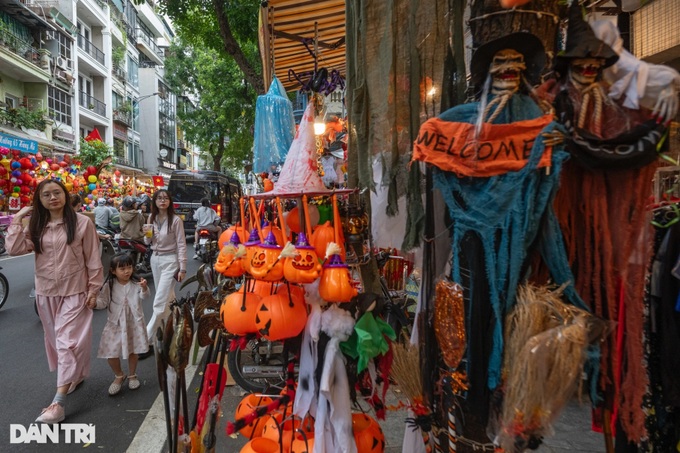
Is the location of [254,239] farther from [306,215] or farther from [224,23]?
[224,23]

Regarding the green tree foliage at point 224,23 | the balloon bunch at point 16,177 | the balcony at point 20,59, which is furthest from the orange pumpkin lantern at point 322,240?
the balcony at point 20,59

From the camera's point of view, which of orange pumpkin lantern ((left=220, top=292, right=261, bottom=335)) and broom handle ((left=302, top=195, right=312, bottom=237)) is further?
broom handle ((left=302, top=195, right=312, bottom=237))

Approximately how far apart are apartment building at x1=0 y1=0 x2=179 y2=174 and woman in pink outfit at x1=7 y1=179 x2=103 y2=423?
8.43m

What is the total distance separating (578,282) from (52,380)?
4652mm

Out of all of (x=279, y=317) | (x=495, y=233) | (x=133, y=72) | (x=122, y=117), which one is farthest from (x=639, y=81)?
(x=133, y=72)

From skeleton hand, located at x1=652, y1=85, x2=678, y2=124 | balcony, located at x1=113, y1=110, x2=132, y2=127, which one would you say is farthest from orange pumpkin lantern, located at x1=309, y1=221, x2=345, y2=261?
balcony, located at x1=113, y1=110, x2=132, y2=127

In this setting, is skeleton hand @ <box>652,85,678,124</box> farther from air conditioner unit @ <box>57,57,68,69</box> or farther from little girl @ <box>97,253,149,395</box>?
air conditioner unit @ <box>57,57,68,69</box>

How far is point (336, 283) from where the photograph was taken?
1.90 meters

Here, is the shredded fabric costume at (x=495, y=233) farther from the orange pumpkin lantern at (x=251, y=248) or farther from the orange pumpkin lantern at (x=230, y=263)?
the orange pumpkin lantern at (x=230, y=263)

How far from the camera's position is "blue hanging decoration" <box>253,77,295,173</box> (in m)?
2.90

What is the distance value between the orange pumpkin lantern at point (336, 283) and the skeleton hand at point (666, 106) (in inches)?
53.6

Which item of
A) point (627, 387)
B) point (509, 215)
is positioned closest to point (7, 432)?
point (509, 215)

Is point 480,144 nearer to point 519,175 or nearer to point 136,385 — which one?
point 519,175

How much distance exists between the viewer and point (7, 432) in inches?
117
